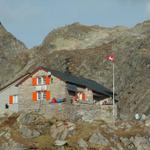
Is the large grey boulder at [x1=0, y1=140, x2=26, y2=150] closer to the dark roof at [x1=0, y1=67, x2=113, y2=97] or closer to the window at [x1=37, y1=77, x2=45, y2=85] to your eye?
the dark roof at [x1=0, y1=67, x2=113, y2=97]

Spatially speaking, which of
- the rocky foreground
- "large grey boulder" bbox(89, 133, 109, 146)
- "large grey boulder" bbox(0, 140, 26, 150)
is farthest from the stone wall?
"large grey boulder" bbox(89, 133, 109, 146)

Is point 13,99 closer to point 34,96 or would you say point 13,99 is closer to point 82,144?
point 34,96

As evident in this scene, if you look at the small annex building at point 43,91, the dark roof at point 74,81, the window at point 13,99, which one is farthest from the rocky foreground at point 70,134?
the dark roof at point 74,81

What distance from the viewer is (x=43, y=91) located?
112 m

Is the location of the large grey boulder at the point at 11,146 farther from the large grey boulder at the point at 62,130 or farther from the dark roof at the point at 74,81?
the dark roof at the point at 74,81

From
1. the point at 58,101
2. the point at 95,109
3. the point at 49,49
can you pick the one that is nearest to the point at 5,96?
the point at 58,101

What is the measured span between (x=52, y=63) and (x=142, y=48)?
2491cm

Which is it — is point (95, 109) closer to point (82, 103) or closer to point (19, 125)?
point (82, 103)

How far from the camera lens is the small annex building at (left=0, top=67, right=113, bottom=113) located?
11019 centimetres

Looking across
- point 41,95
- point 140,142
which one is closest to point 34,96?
point 41,95

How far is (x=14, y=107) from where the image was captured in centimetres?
11194

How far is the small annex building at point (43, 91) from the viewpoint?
4338 inches

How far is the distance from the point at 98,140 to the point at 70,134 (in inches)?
199

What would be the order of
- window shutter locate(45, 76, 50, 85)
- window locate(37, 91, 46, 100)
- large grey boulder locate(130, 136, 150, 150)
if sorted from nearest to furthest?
1. large grey boulder locate(130, 136, 150, 150)
2. window locate(37, 91, 46, 100)
3. window shutter locate(45, 76, 50, 85)
